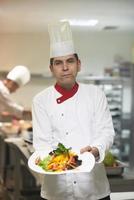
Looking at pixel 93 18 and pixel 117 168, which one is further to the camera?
pixel 93 18

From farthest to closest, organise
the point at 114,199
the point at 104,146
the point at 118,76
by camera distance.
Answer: the point at 118,76, the point at 114,199, the point at 104,146

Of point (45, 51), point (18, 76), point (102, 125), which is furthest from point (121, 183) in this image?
point (45, 51)

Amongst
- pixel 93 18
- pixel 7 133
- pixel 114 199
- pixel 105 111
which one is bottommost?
pixel 7 133

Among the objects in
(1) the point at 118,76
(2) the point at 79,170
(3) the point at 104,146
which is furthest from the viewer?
(1) the point at 118,76

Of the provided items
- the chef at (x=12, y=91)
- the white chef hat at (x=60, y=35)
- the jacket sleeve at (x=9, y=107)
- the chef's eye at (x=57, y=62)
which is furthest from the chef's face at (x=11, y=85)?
the chef's eye at (x=57, y=62)

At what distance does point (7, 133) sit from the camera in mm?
4680

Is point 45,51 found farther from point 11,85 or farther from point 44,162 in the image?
point 44,162

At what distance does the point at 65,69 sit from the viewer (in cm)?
148

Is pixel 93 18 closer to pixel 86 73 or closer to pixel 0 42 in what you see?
pixel 86 73

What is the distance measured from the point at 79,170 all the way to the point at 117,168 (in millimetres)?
751

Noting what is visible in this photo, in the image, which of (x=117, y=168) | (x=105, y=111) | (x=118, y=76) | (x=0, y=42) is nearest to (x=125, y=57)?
(x=118, y=76)

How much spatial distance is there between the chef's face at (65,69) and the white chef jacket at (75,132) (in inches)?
3.5

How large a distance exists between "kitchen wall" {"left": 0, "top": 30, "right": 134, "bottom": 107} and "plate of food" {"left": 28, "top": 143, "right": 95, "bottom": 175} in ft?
14.2

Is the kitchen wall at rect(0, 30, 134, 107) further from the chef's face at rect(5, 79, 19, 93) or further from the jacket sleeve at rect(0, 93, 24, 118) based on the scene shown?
the jacket sleeve at rect(0, 93, 24, 118)
